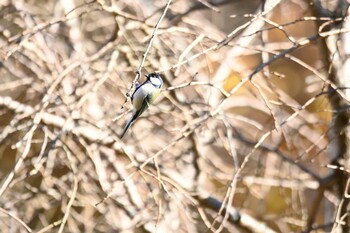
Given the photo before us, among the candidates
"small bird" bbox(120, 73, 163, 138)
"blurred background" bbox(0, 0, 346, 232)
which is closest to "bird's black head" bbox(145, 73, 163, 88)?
"small bird" bbox(120, 73, 163, 138)

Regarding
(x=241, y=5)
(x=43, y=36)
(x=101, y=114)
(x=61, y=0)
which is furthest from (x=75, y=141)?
(x=241, y=5)

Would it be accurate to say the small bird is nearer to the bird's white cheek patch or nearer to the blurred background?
the bird's white cheek patch

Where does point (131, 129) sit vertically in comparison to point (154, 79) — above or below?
below

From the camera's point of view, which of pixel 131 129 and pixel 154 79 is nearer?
pixel 154 79

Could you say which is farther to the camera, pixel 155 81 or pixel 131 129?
pixel 131 129

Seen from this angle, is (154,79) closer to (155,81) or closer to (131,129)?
(155,81)

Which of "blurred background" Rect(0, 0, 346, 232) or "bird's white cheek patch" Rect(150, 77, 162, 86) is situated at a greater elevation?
"bird's white cheek patch" Rect(150, 77, 162, 86)

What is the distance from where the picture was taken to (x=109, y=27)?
4664mm

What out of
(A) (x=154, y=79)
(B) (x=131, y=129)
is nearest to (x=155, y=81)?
(A) (x=154, y=79)

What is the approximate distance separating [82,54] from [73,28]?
50 cm

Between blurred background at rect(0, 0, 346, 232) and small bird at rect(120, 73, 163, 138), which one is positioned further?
blurred background at rect(0, 0, 346, 232)

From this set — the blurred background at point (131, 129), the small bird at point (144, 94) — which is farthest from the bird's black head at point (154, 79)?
the blurred background at point (131, 129)

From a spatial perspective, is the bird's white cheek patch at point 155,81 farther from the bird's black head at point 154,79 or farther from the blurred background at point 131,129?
the blurred background at point 131,129

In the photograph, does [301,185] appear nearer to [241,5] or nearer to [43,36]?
[43,36]
